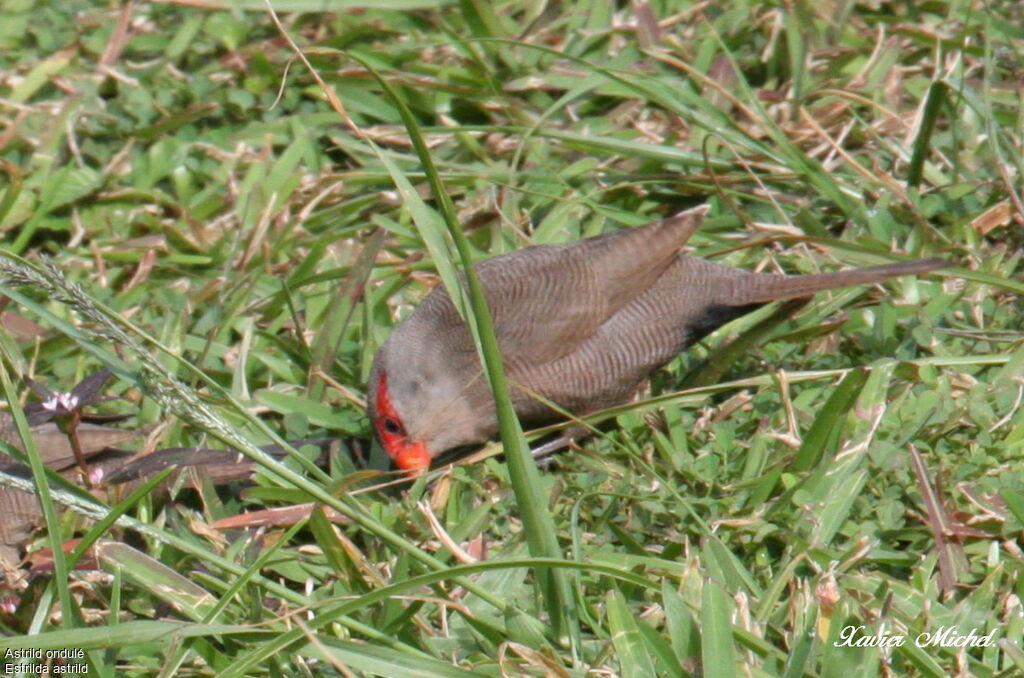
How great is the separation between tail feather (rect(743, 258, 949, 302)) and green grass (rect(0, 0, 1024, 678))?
0.43 feet

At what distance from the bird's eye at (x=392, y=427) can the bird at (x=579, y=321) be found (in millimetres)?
177

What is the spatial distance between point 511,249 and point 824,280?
4.19 feet

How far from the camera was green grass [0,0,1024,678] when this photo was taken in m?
2.98

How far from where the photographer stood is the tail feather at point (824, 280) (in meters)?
4.27

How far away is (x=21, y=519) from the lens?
3.87 meters

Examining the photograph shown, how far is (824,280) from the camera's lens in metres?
4.37

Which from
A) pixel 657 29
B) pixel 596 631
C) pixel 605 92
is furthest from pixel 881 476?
pixel 657 29

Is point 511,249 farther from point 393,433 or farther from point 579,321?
point 393,433

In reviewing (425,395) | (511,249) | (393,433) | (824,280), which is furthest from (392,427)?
(824,280)

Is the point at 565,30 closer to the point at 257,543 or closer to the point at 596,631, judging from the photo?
the point at 257,543
